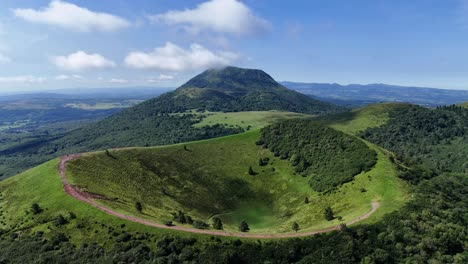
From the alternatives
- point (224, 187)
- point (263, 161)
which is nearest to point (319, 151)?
point (263, 161)

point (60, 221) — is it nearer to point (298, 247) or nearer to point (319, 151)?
point (298, 247)

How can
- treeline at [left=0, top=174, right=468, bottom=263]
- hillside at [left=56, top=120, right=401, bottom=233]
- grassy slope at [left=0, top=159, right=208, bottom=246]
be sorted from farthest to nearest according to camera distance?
hillside at [left=56, top=120, right=401, bottom=233] → grassy slope at [left=0, top=159, right=208, bottom=246] → treeline at [left=0, top=174, right=468, bottom=263]

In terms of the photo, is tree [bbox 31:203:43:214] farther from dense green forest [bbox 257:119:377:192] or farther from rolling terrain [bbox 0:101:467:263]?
dense green forest [bbox 257:119:377:192]

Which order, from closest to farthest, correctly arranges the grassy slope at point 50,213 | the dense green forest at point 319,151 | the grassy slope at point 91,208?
1. the grassy slope at point 50,213
2. the grassy slope at point 91,208
3. the dense green forest at point 319,151

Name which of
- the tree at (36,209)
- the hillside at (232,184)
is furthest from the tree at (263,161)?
the tree at (36,209)

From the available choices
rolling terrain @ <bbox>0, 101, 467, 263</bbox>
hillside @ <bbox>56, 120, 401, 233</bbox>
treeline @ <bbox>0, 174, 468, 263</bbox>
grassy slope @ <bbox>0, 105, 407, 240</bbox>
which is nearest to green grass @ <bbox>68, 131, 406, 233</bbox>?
hillside @ <bbox>56, 120, 401, 233</bbox>

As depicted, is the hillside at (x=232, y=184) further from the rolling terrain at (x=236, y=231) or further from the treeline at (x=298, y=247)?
the treeline at (x=298, y=247)
